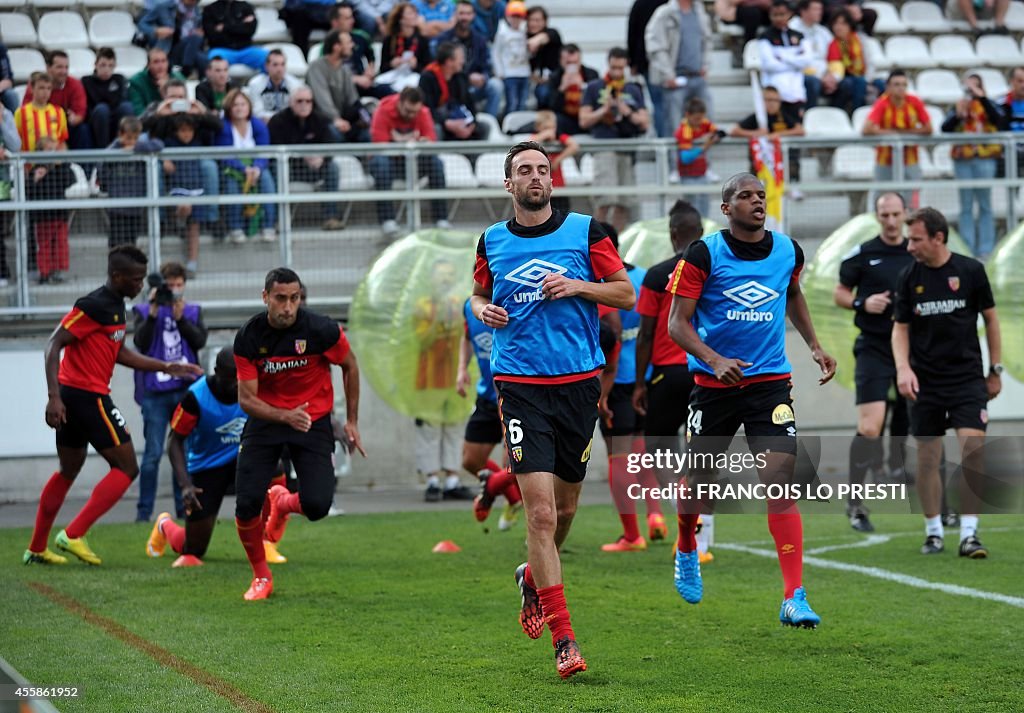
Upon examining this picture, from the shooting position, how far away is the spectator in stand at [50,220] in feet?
44.2

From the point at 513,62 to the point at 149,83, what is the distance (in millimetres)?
4405

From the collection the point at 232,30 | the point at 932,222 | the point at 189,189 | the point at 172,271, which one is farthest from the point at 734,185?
the point at 232,30

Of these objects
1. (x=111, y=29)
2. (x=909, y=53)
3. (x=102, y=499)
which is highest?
(x=111, y=29)

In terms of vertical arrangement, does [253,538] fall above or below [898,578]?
above

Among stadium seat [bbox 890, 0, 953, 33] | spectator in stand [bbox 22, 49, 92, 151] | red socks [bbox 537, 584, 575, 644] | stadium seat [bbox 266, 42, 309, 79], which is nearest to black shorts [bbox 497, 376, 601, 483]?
red socks [bbox 537, 584, 575, 644]

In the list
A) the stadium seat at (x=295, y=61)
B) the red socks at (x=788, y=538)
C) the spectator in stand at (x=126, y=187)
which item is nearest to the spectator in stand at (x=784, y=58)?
the stadium seat at (x=295, y=61)

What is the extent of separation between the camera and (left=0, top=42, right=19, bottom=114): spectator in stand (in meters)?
15.1

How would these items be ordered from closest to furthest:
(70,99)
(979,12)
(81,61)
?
1. (70,99)
2. (81,61)
3. (979,12)

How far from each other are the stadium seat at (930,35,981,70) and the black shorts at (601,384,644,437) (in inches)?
507

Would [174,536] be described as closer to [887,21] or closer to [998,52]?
[887,21]

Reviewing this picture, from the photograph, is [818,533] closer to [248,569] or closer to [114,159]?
[248,569]

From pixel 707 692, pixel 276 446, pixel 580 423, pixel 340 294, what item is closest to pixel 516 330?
pixel 580 423

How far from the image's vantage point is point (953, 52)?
21.5 meters

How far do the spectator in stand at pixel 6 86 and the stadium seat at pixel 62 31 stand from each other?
2615 mm
